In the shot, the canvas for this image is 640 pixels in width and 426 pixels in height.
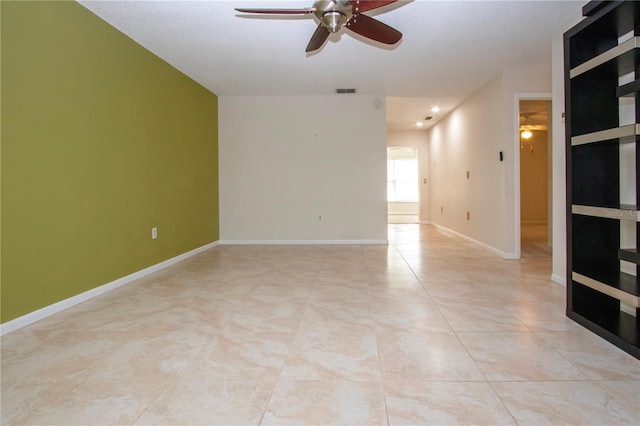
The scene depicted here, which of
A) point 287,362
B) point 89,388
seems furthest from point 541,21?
point 89,388

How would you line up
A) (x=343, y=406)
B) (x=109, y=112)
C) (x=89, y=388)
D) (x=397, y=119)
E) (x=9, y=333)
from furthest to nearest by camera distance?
(x=397, y=119)
(x=109, y=112)
(x=9, y=333)
(x=89, y=388)
(x=343, y=406)

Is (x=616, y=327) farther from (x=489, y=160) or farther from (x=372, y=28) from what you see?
(x=489, y=160)

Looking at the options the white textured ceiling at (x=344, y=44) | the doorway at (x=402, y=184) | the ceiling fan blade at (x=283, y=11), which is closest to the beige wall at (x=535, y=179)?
the doorway at (x=402, y=184)

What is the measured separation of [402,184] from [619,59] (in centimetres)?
1050

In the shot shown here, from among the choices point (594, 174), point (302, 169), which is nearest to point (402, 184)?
point (302, 169)

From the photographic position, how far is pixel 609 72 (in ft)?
6.50

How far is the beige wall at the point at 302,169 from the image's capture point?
17.2ft

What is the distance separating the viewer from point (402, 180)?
1222cm

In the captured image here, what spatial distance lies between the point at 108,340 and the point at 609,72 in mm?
3403

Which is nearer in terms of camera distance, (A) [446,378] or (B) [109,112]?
(A) [446,378]

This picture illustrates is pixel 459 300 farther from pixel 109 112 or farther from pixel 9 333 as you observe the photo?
pixel 109 112

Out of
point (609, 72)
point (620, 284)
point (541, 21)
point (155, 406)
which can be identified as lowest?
point (155, 406)

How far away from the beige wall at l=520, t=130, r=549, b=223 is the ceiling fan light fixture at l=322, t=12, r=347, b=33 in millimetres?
7794

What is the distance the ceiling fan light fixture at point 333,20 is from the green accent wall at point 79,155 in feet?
6.45
